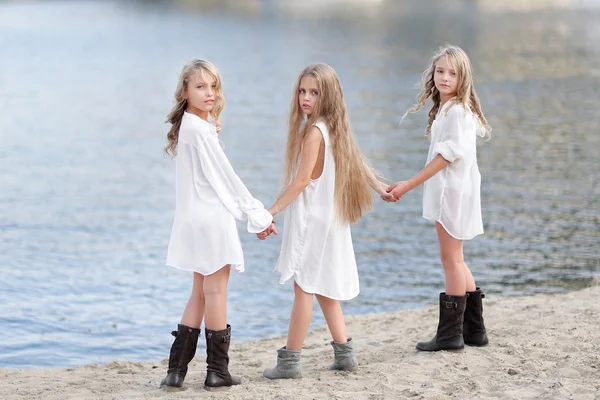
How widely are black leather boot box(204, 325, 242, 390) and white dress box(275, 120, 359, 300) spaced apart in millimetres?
488

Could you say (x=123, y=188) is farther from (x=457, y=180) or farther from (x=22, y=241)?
(x=457, y=180)

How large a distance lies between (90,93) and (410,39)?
2339cm

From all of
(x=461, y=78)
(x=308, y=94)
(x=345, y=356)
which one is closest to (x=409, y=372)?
(x=345, y=356)

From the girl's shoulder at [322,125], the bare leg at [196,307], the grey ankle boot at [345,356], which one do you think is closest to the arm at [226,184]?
the bare leg at [196,307]

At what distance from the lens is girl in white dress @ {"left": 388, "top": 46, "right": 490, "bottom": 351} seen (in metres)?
5.72

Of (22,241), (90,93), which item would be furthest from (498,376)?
(90,93)

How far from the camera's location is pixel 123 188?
44.6 ft

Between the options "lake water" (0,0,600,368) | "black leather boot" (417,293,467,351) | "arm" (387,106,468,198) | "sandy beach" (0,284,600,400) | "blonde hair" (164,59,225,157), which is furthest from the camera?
"lake water" (0,0,600,368)

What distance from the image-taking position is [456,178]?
5770 millimetres

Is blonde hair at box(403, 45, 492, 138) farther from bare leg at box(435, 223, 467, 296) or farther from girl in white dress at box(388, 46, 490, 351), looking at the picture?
bare leg at box(435, 223, 467, 296)

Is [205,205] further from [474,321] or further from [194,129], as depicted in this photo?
[474,321]

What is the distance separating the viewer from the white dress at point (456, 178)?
225 inches

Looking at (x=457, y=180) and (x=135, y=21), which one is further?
(x=135, y=21)

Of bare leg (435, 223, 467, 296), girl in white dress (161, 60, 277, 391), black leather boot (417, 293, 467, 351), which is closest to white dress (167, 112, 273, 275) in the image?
girl in white dress (161, 60, 277, 391)
